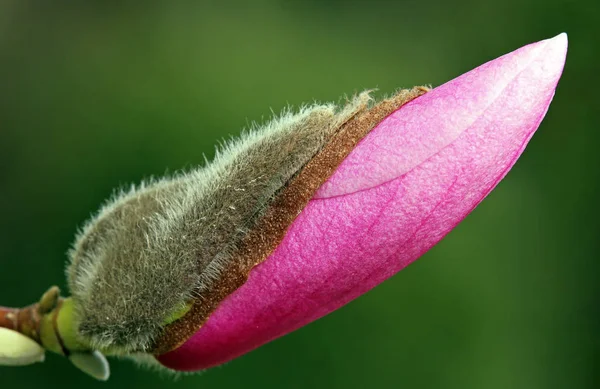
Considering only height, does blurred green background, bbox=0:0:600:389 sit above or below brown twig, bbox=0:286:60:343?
above

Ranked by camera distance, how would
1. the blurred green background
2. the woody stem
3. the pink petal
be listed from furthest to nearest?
the blurred green background, the woody stem, the pink petal

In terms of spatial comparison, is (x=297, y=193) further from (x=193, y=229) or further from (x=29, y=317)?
(x=29, y=317)

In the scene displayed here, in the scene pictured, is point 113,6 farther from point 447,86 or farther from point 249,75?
point 447,86

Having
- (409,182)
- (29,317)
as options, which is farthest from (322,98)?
(409,182)

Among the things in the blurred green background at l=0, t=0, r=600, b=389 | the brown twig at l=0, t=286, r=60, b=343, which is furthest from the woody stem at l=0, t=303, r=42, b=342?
the blurred green background at l=0, t=0, r=600, b=389

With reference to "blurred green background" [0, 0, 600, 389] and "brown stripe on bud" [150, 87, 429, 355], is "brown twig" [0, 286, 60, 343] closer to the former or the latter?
"brown stripe on bud" [150, 87, 429, 355]

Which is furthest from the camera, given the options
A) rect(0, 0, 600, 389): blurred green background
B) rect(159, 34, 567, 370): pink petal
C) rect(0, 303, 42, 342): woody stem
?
rect(0, 0, 600, 389): blurred green background

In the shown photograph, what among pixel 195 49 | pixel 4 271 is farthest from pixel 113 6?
pixel 4 271

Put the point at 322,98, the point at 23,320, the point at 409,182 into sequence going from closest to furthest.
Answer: the point at 409,182, the point at 23,320, the point at 322,98
